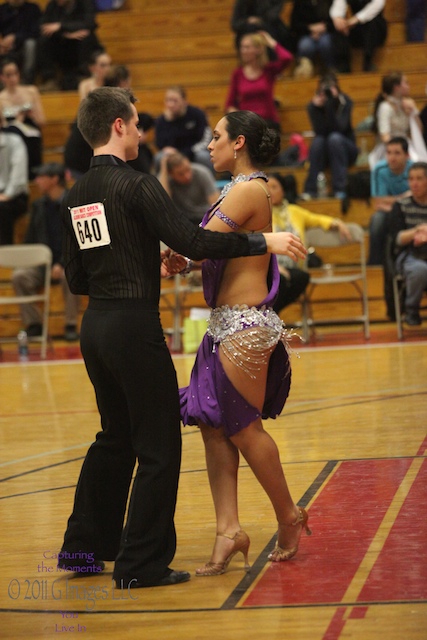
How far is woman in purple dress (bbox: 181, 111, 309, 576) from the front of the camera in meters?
3.74

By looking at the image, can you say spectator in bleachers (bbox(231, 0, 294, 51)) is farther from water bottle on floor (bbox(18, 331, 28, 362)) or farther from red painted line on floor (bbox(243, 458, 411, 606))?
red painted line on floor (bbox(243, 458, 411, 606))

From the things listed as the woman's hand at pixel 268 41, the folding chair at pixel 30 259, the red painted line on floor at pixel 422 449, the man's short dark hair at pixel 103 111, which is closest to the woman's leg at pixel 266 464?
the man's short dark hair at pixel 103 111

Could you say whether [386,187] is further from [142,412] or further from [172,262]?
[142,412]

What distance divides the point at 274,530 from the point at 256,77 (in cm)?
865

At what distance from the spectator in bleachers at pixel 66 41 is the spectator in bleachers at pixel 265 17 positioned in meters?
1.87

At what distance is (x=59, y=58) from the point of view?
14.0m

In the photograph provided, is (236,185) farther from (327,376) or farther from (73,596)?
(327,376)

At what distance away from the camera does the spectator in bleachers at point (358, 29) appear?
1293 centimetres

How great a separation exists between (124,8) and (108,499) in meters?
12.2

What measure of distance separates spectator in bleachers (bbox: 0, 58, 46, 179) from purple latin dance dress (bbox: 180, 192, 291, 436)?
29.1 ft

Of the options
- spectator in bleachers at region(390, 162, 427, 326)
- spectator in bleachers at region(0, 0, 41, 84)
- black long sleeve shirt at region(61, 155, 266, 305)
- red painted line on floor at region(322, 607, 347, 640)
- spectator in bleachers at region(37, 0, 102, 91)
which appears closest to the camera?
red painted line on floor at region(322, 607, 347, 640)

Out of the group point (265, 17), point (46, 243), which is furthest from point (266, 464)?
point (265, 17)

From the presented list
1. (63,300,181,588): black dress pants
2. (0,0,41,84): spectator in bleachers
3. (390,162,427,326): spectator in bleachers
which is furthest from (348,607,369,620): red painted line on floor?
(0,0,41,84): spectator in bleachers

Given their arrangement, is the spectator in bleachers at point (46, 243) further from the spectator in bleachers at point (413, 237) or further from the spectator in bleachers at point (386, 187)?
the spectator in bleachers at point (413, 237)
